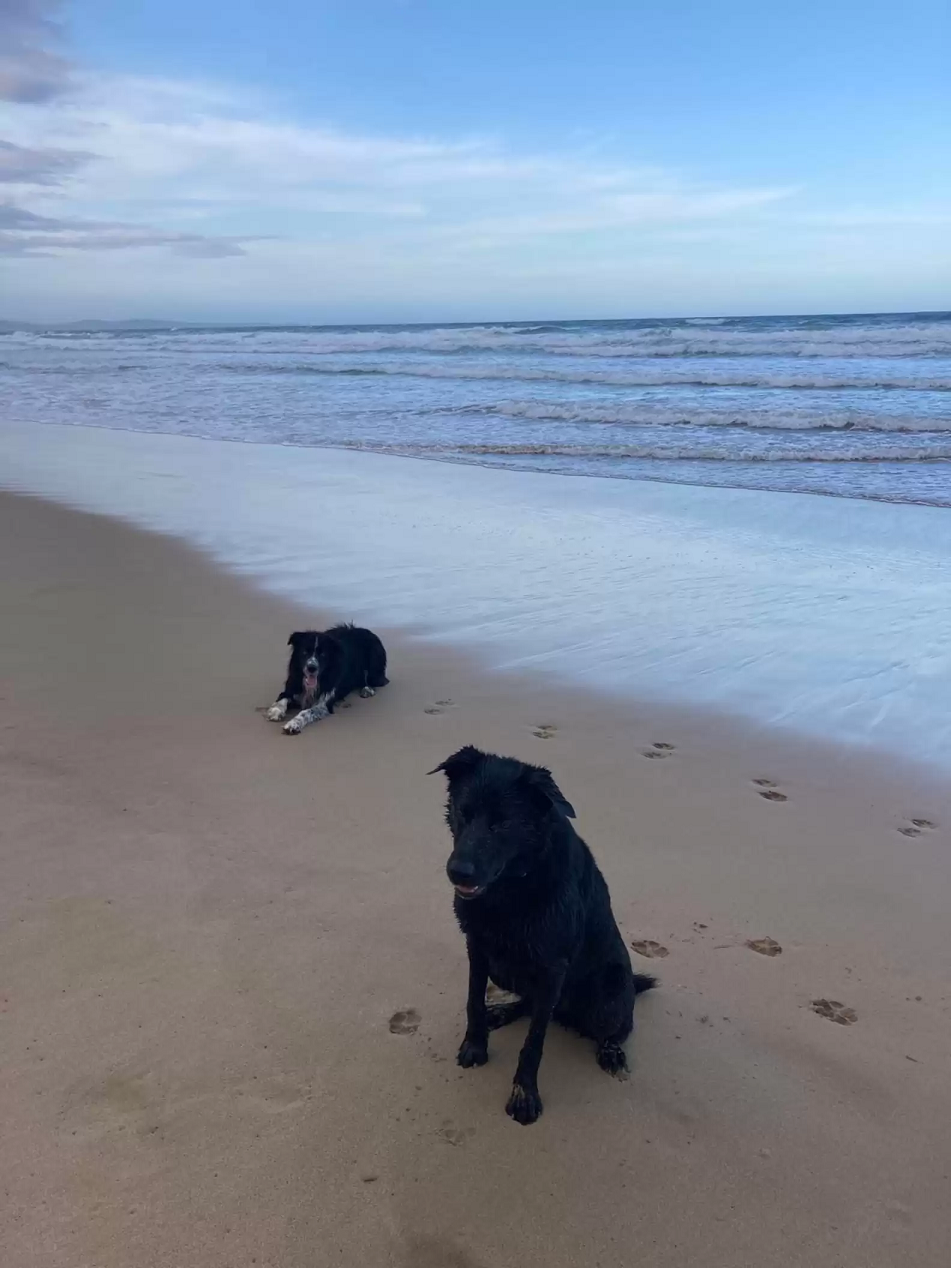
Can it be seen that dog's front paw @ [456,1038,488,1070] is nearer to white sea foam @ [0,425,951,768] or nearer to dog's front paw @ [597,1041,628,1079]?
dog's front paw @ [597,1041,628,1079]

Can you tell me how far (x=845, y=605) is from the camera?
23.1ft

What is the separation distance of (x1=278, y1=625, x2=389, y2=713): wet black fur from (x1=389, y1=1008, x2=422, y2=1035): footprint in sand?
8.81ft

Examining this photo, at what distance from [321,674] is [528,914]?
3022 millimetres

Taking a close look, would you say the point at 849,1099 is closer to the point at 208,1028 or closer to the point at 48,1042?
the point at 208,1028

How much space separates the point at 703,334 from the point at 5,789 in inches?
1438

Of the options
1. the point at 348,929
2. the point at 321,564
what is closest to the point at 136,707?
the point at 348,929

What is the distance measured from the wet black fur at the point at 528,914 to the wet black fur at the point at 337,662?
2775 mm

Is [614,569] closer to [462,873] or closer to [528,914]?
[528,914]

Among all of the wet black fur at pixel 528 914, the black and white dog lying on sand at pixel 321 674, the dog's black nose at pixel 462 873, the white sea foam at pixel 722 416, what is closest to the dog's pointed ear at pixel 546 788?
the wet black fur at pixel 528 914

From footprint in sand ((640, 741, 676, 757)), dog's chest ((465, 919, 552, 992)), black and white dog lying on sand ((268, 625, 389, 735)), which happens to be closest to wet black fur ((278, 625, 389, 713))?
black and white dog lying on sand ((268, 625, 389, 735))

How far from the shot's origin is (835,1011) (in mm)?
2988

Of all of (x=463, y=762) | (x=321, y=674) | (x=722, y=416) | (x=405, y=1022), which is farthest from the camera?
(x=722, y=416)

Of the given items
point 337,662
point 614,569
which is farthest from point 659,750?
point 614,569

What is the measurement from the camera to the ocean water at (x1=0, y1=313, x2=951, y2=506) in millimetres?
13719
